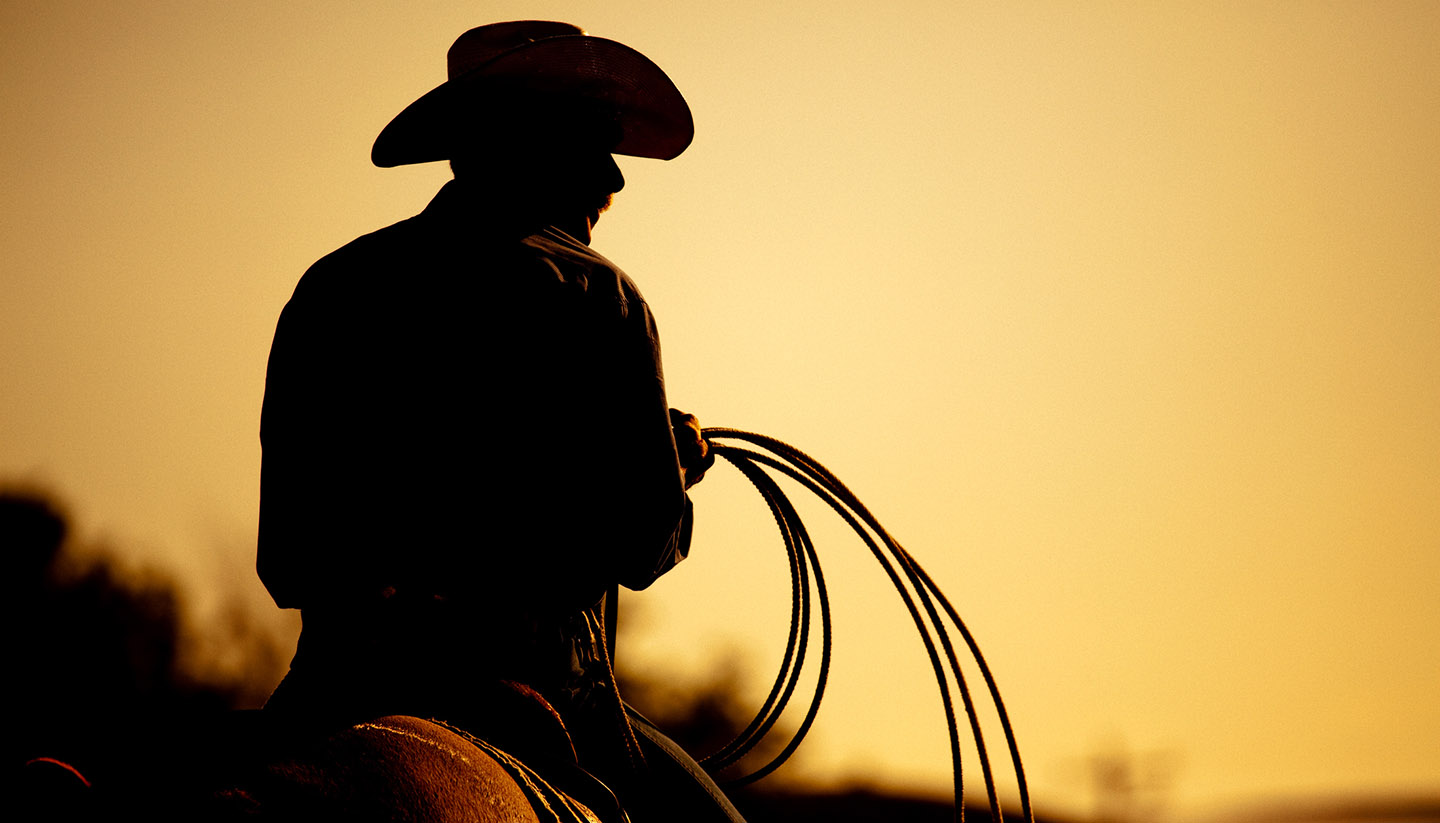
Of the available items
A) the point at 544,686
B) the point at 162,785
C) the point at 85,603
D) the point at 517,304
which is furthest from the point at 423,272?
the point at 85,603

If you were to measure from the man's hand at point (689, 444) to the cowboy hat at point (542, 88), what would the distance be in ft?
2.71

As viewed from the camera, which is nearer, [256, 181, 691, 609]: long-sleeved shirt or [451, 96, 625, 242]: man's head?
[256, 181, 691, 609]: long-sleeved shirt

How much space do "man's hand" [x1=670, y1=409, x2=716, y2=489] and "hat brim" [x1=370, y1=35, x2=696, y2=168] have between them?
33.6 inches

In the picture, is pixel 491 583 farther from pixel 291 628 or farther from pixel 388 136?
pixel 291 628

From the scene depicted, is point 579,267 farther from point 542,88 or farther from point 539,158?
point 542,88

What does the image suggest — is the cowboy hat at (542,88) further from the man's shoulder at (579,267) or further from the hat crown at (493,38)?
the man's shoulder at (579,267)

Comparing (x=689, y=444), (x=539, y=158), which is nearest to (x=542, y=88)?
(x=539, y=158)

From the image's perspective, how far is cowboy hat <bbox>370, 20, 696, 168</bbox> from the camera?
3.38 m

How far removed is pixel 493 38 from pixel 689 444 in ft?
5.12

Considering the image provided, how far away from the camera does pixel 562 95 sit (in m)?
3.50

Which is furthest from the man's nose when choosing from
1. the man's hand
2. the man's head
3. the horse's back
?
the horse's back

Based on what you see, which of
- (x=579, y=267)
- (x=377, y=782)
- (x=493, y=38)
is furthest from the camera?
(x=493, y=38)

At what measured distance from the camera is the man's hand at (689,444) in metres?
3.27

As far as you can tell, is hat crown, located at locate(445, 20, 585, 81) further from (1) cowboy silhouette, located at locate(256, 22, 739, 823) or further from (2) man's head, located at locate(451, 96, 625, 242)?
(1) cowboy silhouette, located at locate(256, 22, 739, 823)
